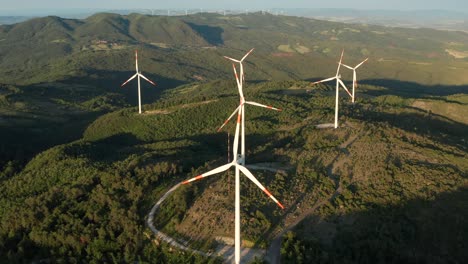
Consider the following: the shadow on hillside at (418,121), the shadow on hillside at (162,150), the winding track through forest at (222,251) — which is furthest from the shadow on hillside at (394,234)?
the shadow on hillside at (418,121)

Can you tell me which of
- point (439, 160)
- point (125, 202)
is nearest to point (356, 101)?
point (439, 160)

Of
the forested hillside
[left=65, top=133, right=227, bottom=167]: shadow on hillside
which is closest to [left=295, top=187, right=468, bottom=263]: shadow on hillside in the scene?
the forested hillside

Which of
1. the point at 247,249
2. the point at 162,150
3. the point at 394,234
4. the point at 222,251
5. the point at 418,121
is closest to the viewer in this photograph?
the point at 247,249

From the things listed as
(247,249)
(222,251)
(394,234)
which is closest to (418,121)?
(394,234)

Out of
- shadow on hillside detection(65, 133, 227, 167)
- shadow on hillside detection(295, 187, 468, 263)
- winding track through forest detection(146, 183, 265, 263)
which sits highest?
shadow on hillside detection(295, 187, 468, 263)

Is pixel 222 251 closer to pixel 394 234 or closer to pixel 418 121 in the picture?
pixel 394 234

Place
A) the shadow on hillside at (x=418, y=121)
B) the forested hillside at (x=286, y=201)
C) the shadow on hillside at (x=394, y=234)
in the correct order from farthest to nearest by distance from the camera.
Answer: the shadow on hillside at (x=418, y=121), the forested hillside at (x=286, y=201), the shadow on hillside at (x=394, y=234)

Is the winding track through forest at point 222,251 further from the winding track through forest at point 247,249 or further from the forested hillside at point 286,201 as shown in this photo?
the forested hillside at point 286,201

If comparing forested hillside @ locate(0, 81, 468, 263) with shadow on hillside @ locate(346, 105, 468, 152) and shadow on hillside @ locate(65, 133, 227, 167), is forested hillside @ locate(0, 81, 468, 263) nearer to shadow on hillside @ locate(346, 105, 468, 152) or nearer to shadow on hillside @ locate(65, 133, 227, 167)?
shadow on hillside @ locate(65, 133, 227, 167)

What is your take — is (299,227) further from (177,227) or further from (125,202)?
(125,202)
